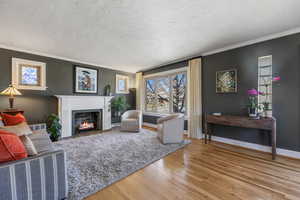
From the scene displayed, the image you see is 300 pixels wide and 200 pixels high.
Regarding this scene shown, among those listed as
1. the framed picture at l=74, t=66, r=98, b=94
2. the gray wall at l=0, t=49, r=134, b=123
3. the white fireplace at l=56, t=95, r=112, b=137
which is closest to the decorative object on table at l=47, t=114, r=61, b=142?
the white fireplace at l=56, t=95, r=112, b=137

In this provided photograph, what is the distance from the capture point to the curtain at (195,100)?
3898mm

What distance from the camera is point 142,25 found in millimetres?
2318

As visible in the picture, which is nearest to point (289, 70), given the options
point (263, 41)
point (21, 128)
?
point (263, 41)

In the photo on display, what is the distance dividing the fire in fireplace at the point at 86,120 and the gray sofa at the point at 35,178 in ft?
10.6

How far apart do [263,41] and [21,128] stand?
5.12m

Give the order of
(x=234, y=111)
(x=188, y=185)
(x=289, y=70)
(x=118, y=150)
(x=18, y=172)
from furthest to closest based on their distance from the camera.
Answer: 1. (x=234, y=111)
2. (x=118, y=150)
3. (x=289, y=70)
4. (x=188, y=185)
5. (x=18, y=172)

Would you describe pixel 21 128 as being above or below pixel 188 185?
above

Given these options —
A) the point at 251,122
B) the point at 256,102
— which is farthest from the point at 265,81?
the point at 251,122

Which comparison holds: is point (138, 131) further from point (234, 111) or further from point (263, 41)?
point (263, 41)

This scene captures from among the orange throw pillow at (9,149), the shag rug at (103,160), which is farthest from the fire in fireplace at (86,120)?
the orange throw pillow at (9,149)

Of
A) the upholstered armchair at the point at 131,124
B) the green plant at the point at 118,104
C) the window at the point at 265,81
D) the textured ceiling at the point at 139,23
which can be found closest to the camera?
the textured ceiling at the point at 139,23

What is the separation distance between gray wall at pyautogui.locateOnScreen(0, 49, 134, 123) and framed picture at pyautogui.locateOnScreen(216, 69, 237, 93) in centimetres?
449

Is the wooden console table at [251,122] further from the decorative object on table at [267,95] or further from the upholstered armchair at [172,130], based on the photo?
the upholstered armchair at [172,130]

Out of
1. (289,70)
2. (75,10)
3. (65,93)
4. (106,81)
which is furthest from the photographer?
(106,81)
